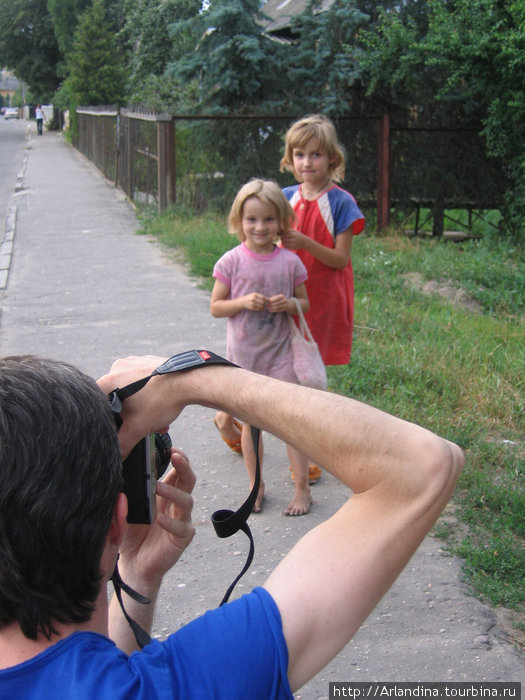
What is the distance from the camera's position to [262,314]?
3867mm

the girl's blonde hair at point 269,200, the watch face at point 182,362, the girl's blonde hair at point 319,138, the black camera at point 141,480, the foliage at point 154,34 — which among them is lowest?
the black camera at point 141,480

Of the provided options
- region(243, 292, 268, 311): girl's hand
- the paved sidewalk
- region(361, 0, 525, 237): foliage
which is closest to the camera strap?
the paved sidewalk

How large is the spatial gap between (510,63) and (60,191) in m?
11.6

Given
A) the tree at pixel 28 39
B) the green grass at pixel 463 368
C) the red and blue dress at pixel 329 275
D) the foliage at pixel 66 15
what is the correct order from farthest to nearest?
the tree at pixel 28 39, the foliage at pixel 66 15, the red and blue dress at pixel 329 275, the green grass at pixel 463 368

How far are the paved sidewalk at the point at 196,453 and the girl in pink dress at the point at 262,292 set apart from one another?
0.28 metres

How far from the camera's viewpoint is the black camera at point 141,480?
4.91ft

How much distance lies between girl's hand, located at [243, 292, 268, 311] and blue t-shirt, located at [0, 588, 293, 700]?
2.56 meters

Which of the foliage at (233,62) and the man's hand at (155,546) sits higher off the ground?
the foliage at (233,62)

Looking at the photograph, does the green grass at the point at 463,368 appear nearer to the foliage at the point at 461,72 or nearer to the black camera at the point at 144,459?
the foliage at the point at 461,72

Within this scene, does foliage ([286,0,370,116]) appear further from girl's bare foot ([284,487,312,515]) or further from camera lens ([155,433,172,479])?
camera lens ([155,433,172,479])

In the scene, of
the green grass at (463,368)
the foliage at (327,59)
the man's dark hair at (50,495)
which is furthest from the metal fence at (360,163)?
the man's dark hair at (50,495)

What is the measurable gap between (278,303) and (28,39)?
2296 inches

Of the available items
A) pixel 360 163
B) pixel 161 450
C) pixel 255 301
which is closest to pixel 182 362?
pixel 161 450

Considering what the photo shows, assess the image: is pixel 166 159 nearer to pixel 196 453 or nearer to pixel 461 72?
pixel 461 72
